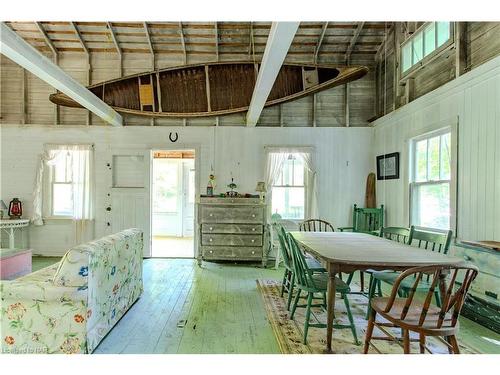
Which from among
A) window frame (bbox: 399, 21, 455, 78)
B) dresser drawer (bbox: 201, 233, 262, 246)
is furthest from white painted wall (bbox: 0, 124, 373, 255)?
window frame (bbox: 399, 21, 455, 78)

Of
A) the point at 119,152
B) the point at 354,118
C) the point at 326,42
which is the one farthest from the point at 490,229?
the point at 119,152

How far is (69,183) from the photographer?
257 inches

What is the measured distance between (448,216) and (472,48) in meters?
2.08

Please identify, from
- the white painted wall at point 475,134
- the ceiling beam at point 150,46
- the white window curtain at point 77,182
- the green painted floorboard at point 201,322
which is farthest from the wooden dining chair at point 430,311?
the ceiling beam at point 150,46

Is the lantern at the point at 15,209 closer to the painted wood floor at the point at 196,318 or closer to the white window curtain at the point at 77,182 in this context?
the white window curtain at the point at 77,182

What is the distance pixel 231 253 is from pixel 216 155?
6.51ft

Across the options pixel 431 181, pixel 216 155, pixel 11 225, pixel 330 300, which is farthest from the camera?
pixel 216 155

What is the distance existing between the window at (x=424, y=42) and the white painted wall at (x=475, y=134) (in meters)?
0.65

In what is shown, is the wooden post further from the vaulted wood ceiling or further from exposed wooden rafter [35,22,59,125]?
exposed wooden rafter [35,22,59,125]

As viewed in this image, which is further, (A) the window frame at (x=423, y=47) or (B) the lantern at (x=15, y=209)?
(B) the lantern at (x=15, y=209)

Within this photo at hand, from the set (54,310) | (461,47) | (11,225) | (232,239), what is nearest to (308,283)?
(54,310)

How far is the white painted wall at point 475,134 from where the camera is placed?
3.39m

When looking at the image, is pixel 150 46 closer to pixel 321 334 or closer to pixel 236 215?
pixel 236 215

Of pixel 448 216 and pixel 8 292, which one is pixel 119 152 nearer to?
pixel 8 292
